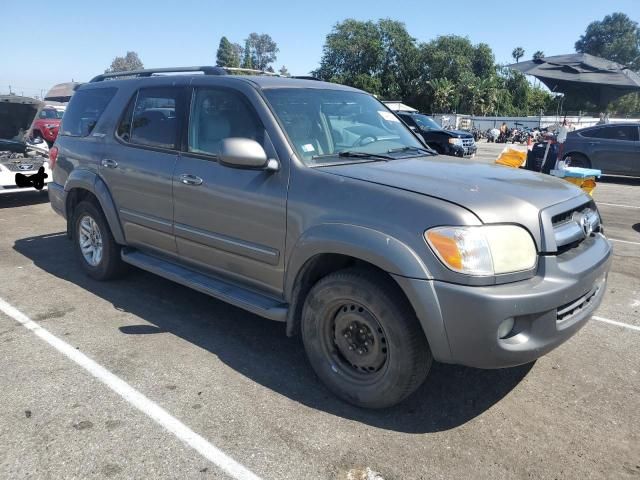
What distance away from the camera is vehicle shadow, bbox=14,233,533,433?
305cm

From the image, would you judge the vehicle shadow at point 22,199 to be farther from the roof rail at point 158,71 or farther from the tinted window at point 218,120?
the tinted window at point 218,120

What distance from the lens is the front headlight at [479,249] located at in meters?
2.57

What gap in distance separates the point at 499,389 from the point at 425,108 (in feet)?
224

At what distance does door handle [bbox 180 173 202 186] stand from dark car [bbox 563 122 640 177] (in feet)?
41.3

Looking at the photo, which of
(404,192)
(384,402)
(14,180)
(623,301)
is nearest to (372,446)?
(384,402)

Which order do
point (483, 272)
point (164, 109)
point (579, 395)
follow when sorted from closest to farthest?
point (483, 272), point (579, 395), point (164, 109)

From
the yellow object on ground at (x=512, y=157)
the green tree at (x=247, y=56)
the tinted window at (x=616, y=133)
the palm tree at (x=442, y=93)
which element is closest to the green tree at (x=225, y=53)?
the green tree at (x=247, y=56)

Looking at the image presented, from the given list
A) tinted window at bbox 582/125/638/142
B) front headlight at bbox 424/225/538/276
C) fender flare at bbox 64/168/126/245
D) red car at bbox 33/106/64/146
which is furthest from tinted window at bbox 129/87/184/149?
red car at bbox 33/106/64/146

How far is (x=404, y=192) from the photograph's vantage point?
2.86 m

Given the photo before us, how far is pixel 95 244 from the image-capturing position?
5.16 metres

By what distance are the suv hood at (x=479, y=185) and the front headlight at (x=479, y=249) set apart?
0.08 metres

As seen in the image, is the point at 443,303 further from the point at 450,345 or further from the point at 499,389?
the point at 499,389

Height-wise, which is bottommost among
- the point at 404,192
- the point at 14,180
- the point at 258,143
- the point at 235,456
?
the point at 235,456

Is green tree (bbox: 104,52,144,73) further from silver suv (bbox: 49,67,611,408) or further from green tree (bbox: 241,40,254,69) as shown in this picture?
silver suv (bbox: 49,67,611,408)
